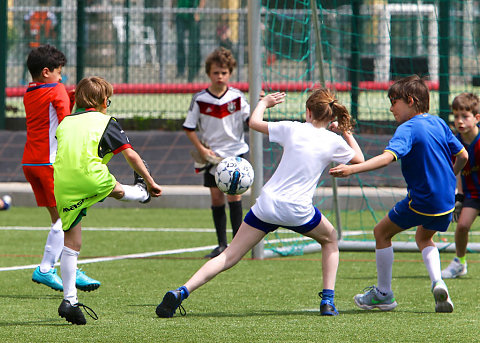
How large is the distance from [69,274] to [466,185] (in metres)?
3.49

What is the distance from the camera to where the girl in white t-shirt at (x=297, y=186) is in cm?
568

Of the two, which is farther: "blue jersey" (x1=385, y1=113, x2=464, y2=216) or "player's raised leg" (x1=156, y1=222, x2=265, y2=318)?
"blue jersey" (x1=385, y1=113, x2=464, y2=216)

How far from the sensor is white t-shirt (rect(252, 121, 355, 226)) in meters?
5.67

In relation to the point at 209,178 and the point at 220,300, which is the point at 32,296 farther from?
the point at 209,178

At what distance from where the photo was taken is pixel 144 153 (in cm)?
1359

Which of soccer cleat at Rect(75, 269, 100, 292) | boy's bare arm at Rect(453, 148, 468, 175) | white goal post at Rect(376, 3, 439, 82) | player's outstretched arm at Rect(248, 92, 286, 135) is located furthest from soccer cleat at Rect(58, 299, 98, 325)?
white goal post at Rect(376, 3, 439, 82)

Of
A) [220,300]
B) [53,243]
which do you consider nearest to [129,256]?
[53,243]

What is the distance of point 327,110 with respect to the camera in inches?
228

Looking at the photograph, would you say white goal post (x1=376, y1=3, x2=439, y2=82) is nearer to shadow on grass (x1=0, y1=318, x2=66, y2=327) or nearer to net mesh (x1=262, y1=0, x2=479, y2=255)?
net mesh (x1=262, y1=0, x2=479, y2=255)

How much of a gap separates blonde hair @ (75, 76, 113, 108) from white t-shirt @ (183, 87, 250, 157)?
295 centimetres

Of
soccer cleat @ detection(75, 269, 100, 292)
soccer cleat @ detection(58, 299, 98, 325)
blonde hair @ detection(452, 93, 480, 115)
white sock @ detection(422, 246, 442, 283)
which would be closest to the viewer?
soccer cleat @ detection(58, 299, 98, 325)

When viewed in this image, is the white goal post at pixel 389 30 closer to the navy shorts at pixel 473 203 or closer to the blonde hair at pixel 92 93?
the navy shorts at pixel 473 203

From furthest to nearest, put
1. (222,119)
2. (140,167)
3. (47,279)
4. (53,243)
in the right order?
(222,119) → (53,243) → (47,279) → (140,167)

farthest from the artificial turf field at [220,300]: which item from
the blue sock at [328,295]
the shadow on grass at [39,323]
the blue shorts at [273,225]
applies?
the blue shorts at [273,225]
